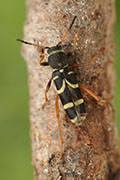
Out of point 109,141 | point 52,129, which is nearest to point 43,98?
point 52,129

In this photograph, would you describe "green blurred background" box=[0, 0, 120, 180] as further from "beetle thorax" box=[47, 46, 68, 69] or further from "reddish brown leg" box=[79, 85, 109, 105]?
"beetle thorax" box=[47, 46, 68, 69]

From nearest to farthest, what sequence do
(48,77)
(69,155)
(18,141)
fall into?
1. (69,155)
2. (48,77)
3. (18,141)

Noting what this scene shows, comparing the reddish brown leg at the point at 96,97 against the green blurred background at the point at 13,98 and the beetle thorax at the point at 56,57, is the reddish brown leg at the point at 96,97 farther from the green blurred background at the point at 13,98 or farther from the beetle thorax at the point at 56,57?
the green blurred background at the point at 13,98

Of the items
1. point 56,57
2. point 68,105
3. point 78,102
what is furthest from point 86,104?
point 56,57

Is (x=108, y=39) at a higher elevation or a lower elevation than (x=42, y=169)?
higher

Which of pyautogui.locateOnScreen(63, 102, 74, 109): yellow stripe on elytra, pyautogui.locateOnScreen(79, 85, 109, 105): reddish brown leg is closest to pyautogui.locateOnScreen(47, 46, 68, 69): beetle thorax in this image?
pyautogui.locateOnScreen(79, 85, 109, 105): reddish brown leg

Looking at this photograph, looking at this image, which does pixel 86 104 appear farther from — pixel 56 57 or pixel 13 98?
pixel 13 98

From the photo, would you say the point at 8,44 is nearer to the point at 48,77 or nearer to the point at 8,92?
the point at 8,92
